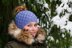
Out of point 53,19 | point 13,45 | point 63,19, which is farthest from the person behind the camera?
point 63,19

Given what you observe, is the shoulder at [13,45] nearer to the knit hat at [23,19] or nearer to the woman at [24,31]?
the woman at [24,31]

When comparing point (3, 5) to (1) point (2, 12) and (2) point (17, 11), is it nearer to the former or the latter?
(1) point (2, 12)

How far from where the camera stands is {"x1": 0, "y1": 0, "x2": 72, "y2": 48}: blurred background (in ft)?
18.4

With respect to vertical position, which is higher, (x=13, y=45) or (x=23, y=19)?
(x=23, y=19)

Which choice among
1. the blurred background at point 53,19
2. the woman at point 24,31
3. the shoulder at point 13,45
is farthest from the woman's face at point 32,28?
the blurred background at point 53,19

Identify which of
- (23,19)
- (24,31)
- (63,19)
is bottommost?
(63,19)

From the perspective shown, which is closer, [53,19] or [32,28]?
[32,28]

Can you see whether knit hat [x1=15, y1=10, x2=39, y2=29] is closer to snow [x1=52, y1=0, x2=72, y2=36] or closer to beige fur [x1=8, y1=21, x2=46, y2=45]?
beige fur [x1=8, y1=21, x2=46, y2=45]

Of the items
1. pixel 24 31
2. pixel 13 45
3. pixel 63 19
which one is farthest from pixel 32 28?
pixel 63 19

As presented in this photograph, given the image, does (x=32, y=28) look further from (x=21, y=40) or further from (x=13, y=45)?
(x=13, y=45)

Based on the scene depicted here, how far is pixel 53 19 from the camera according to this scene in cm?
595

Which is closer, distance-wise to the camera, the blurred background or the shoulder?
the shoulder

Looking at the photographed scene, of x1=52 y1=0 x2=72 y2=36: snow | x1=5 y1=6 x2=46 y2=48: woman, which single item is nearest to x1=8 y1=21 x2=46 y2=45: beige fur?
x1=5 y1=6 x2=46 y2=48: woman

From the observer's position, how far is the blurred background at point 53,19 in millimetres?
5617
